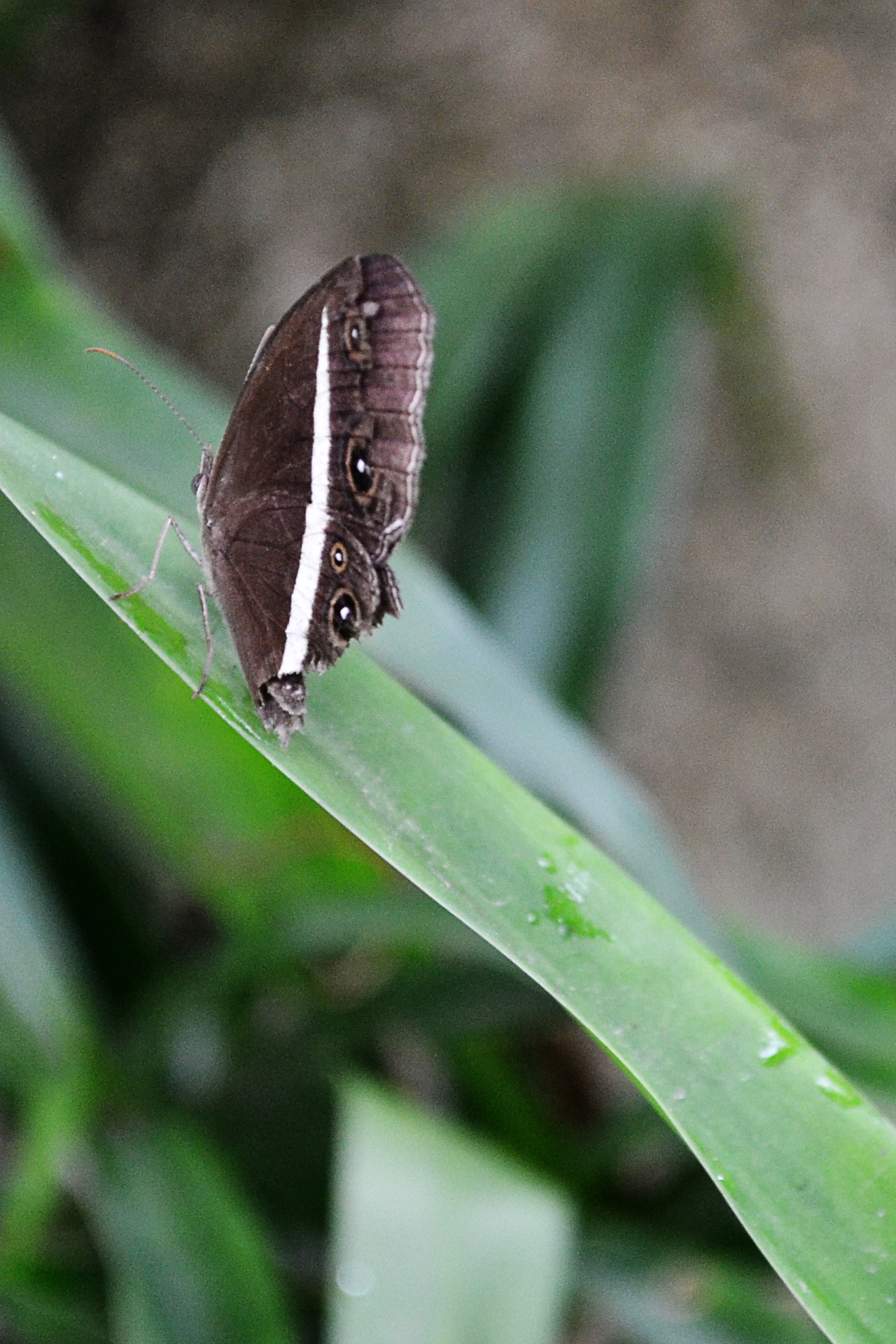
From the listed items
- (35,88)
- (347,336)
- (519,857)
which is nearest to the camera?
(519,857)

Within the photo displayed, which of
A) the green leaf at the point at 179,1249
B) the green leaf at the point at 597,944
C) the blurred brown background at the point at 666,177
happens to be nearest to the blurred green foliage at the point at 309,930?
the green leaf at the point at 179,1249

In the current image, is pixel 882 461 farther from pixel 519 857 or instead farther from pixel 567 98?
pixel 519 857

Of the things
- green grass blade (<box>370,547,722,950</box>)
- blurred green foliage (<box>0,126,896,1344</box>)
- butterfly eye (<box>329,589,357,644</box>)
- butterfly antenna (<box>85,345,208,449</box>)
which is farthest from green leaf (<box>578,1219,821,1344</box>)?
butterfly antenna (<box>85,345,208,449</box>)

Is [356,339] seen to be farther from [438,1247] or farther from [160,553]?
[438,1247]

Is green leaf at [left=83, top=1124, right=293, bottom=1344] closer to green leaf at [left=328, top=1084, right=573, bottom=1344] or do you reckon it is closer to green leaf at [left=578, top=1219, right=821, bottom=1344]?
green leaf at [left=328, top=1084, right=573, bottom=1344]

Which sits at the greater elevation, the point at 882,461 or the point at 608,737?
the point at 882,461

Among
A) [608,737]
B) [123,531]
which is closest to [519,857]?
[123,531]

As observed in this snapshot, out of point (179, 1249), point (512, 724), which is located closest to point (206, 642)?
point (512, 724)
